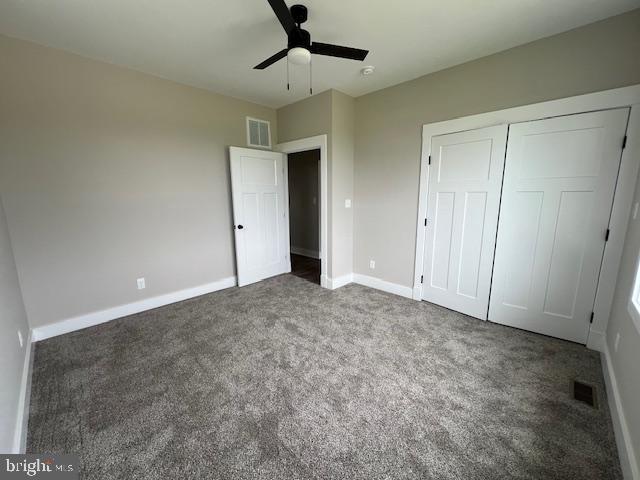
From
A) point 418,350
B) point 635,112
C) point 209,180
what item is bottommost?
point 418,350

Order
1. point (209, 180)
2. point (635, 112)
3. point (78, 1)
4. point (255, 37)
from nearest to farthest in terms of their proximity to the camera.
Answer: point (78, 1), point (635, 112), point (255, 37), point (209, 180)

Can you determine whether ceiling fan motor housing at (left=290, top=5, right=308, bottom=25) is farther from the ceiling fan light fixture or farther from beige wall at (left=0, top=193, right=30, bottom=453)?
beige wall at (left=0, top=193, right=30, bottom=453)

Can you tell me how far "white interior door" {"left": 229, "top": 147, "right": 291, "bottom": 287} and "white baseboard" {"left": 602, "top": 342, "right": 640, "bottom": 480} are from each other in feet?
12.1

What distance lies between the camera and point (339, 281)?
3.79m

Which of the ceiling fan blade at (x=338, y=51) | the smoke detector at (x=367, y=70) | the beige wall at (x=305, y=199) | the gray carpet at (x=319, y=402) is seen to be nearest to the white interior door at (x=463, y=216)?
the gray carpet at (x=319, y=402)

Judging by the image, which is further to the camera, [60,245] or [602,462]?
[60,245]

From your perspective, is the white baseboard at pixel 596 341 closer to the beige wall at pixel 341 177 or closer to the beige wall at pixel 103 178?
the beige wall at pixel 341 177

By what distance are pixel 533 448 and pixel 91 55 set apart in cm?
454

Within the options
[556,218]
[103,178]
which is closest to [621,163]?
[556,218]

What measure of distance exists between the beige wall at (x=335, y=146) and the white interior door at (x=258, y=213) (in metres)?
0.63

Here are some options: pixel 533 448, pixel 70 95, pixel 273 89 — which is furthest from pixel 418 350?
pixel 70 95

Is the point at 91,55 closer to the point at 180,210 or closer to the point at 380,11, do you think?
the point at 180,210

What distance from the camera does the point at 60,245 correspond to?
251 centimetres

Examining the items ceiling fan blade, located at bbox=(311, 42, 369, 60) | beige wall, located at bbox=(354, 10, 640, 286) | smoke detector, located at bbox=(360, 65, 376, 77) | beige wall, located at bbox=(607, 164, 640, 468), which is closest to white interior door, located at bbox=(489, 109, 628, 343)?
beige wall, located at bbox=(607, 164, 640, 468)
